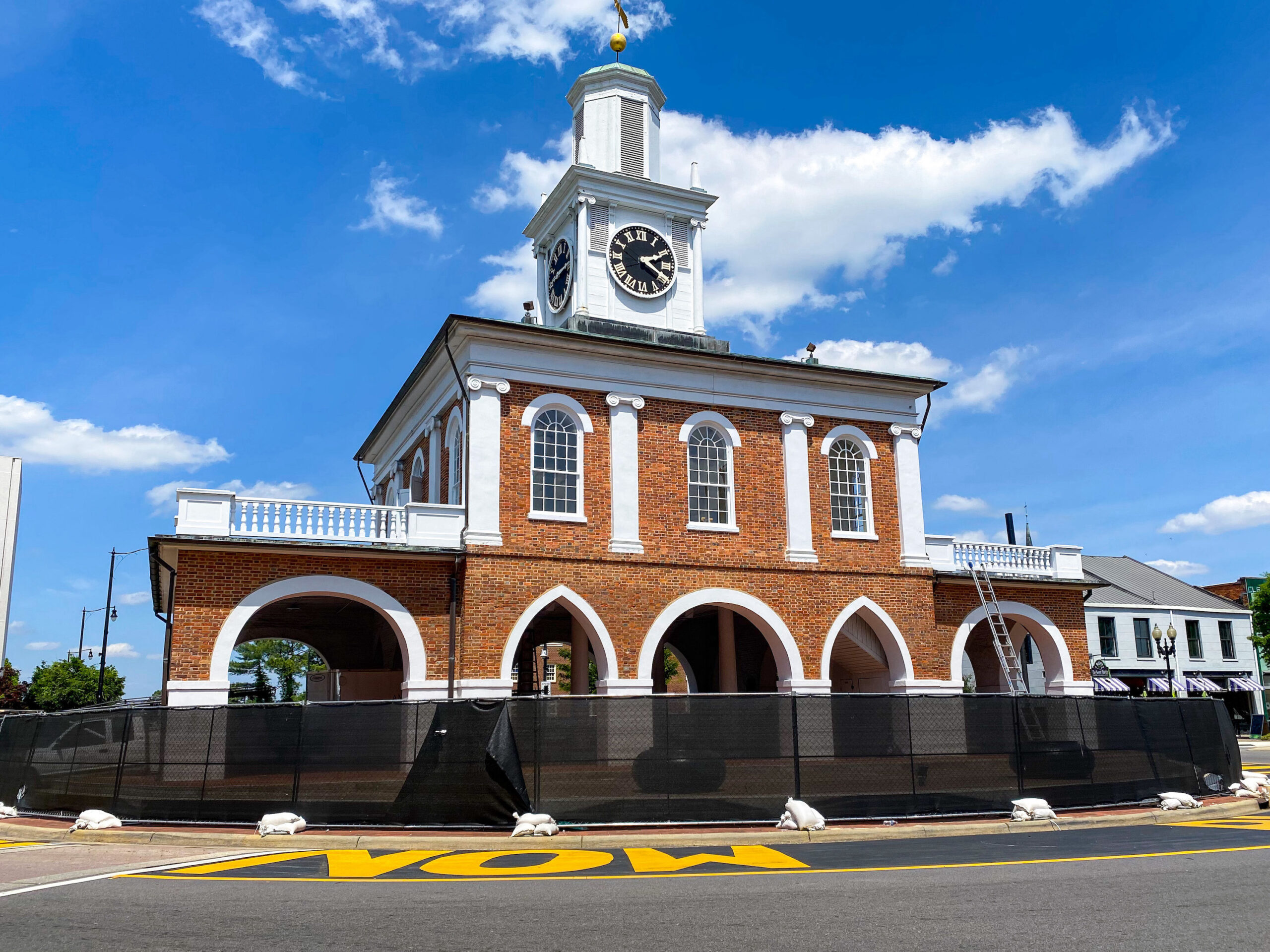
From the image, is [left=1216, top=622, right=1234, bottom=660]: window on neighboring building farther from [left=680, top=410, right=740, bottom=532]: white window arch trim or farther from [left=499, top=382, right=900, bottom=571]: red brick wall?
[left=680, top=410, right=740, bottom=532]: white window arch trim

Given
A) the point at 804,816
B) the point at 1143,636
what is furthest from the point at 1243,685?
the point at 804,816

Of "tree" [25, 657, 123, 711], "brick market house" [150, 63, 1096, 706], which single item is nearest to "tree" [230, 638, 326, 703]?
"tree" [25, 657, 123, 711]

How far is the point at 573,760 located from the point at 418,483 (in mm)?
14358

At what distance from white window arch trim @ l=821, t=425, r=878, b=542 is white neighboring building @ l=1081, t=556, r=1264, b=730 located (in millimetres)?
33976

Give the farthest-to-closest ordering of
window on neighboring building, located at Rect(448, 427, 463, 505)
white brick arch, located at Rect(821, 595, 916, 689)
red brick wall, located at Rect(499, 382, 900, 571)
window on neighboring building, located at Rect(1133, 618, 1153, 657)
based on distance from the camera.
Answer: window on neighboring building, located at Rect(1133, 618, 1153, 657)
white brick arch, located at Rect(821, 595, 916, 689)
window on neighboring building, located at Rect(448, 427, 463, 505)
red brick wall, located at Rect(499, 382, 900, 571)

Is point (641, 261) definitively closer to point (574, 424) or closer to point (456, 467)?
point (574, 424)

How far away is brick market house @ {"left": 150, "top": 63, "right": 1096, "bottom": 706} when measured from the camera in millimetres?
20125

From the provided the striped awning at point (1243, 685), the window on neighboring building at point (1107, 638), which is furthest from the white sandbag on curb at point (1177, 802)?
the striped awning at point (1243, 685)

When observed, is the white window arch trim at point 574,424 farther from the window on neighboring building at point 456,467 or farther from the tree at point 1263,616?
the tree at point 1263,616

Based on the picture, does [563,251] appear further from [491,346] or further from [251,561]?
[251,561]

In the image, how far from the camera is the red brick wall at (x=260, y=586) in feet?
61.6

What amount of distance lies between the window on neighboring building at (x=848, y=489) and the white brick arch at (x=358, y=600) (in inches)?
399

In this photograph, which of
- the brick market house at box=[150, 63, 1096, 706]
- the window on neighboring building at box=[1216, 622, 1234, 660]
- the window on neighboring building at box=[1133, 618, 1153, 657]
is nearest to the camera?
the brick market house at box=[150, 63, 1096, 706]

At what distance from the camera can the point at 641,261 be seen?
25.6m
